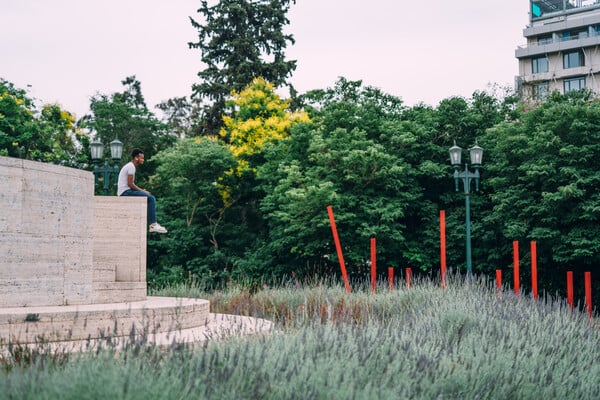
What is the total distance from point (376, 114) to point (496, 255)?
7735 millimetres

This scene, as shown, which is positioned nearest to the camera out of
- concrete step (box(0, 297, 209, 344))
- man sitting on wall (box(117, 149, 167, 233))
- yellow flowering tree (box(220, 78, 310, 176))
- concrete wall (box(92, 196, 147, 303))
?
concrete step (box(0, 297, 209, 344))

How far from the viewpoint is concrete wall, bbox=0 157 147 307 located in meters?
9.00

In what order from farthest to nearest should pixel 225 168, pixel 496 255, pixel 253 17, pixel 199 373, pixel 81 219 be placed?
pixel 253 17, pixel 225 168, pixel 496 255, pixel 81 219, pixel 199 373

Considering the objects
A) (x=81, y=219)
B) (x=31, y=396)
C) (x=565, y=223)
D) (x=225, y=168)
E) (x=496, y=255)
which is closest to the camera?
(x=31, y=396)

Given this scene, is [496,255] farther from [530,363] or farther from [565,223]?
[530,363]

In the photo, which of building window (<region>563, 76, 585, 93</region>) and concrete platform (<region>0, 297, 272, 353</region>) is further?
building window (<region>563, 76, 585, 93</region>)

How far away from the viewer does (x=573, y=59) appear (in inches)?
2399

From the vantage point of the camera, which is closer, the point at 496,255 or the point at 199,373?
the point at 199,373

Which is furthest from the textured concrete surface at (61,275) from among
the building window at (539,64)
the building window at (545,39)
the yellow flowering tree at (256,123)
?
the building window at (545,39)

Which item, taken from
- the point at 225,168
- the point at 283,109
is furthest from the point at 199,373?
the point at 283,109

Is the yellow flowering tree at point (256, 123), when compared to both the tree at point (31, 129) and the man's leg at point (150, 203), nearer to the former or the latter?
the tree at point (31, 129)

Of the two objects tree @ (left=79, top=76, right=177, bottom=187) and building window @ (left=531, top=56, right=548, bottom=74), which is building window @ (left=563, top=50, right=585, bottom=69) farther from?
tree @ (left=79, top=76, right=177, bottom=187)

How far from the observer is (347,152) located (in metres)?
26.0

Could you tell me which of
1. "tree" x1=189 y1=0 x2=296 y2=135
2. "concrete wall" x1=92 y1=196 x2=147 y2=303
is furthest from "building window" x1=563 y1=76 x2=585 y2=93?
"concrete wall" x1=92 y1=196 x2=147 y2=303
